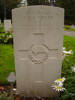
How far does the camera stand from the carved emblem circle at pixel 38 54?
7.68 feet

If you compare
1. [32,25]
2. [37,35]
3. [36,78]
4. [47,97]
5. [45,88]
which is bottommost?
[47,97]

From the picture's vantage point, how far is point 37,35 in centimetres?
229

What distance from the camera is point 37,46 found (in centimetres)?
234

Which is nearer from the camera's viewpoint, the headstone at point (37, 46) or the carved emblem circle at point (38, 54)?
the headstone at point (37, 46)

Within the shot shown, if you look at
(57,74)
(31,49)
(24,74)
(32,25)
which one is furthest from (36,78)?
(32,25)

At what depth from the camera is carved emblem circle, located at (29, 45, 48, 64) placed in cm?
234

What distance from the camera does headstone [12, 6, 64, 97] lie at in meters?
2.22

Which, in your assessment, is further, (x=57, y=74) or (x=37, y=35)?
(x=57, y=74)

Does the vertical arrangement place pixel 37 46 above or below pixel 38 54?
above

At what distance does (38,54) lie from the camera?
94.5 inches

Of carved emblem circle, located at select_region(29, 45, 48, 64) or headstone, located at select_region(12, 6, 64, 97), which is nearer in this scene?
headstone, located at select_region(12, 6, 64, 97)

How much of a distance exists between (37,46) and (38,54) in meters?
0.15

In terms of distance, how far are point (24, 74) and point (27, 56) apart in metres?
0.34

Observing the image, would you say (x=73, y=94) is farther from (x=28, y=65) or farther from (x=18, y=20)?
(x=18, y=20)
